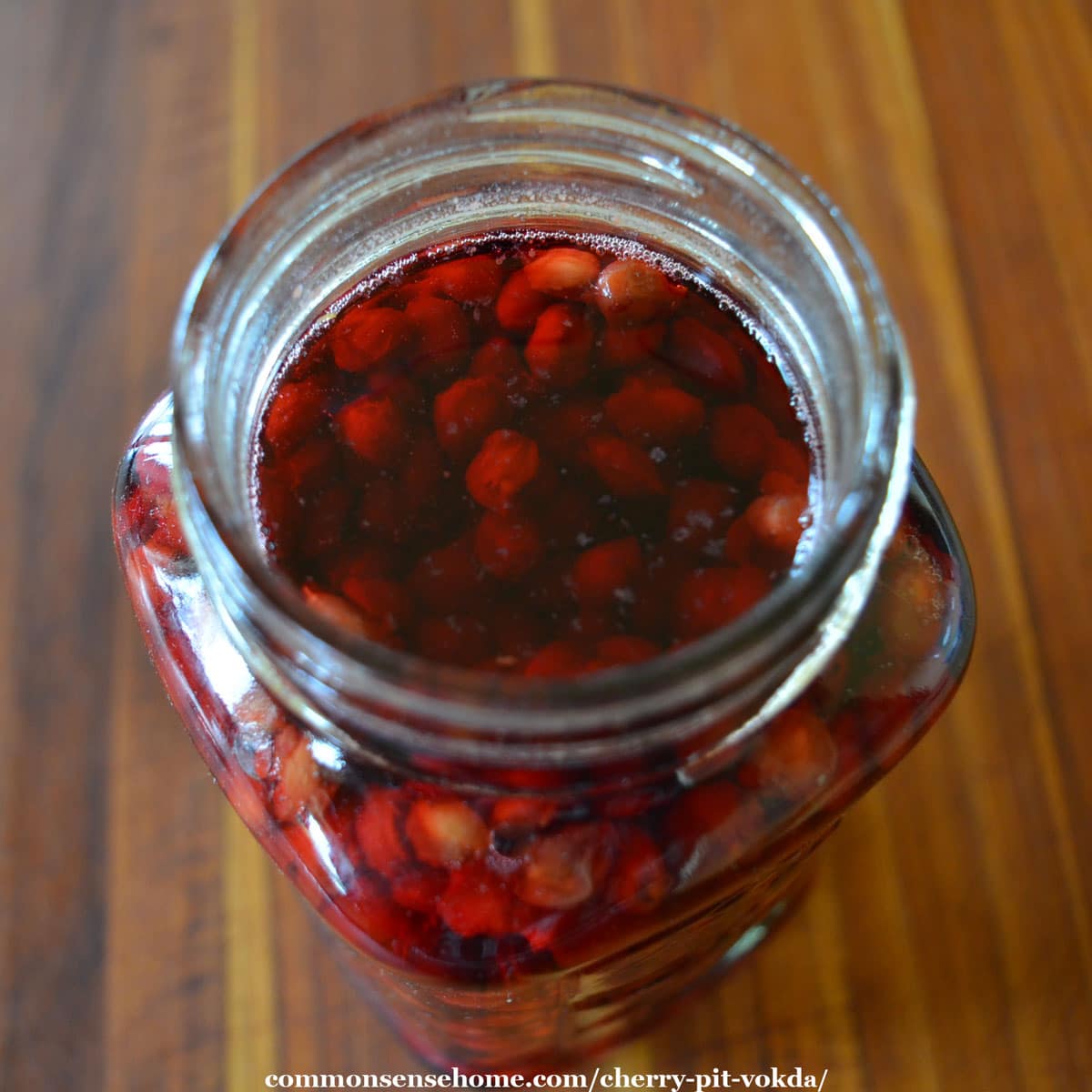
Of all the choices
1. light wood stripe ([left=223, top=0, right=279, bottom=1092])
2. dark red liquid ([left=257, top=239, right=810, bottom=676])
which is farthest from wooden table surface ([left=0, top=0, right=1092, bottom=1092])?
dark red liquid ([left=257, top=239, right=810, bottom=676])

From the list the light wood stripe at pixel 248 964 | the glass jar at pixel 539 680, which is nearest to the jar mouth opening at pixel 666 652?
the glass jar at pixel 539 680

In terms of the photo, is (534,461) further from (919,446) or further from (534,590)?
(919,446)

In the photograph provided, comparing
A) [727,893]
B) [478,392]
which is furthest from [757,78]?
[727,893]

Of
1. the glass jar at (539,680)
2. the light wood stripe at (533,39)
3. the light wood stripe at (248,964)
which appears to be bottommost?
the light wood stripe at (248,964)

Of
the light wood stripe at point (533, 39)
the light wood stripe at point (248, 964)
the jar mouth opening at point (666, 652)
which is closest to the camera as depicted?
the jar mouth opening at point (666, 652)

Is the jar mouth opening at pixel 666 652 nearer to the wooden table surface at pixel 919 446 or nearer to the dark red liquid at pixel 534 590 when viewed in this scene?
the dark red liquid at pixel 534 590

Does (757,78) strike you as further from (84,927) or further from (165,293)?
(84,927)

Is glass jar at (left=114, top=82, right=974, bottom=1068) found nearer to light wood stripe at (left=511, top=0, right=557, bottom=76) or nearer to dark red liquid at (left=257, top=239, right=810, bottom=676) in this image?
dark red liquid at (left=257, top=239, right=810, bottom=676)

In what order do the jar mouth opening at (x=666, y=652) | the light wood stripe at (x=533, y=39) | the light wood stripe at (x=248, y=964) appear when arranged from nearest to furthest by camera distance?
the jar mouth opening at (x=666, y=652)
the light wood stripe at (x=248, y=964)
the light wood stripe at (x=533, y=39)
